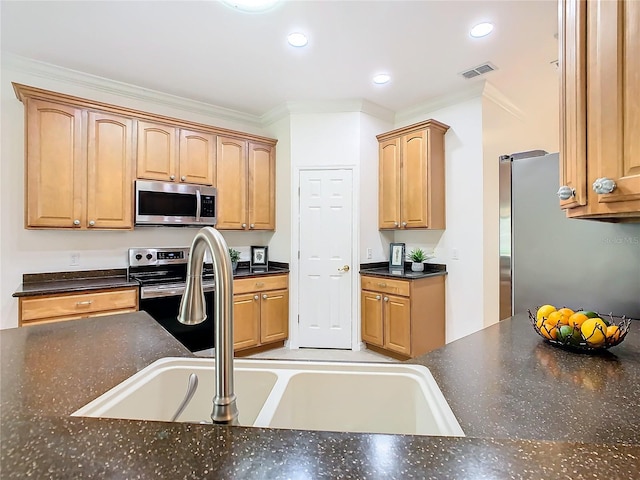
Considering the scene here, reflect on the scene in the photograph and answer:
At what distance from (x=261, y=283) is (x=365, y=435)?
304 centimetres

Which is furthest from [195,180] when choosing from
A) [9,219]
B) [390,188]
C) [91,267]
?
[390,188]

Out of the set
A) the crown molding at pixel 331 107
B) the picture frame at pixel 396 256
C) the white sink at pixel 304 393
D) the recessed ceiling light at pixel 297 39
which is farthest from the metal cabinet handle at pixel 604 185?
the crown molding at pixel 331 107

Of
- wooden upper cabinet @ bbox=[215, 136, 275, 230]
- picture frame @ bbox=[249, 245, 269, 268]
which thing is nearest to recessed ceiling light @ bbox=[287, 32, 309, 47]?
wooden upper cabinet @ bbox=[215, 136, 275, 230]

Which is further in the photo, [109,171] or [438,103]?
[438,103]

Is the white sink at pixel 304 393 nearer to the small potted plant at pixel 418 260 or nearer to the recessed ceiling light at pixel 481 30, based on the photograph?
the recessed ceiling light at pixel 481 30

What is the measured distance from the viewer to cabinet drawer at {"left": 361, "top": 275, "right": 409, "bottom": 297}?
3.18 meters

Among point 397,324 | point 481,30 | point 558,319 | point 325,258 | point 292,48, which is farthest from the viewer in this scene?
point 325,258

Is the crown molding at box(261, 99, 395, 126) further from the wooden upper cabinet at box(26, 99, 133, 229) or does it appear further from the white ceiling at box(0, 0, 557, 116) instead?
the wooden upper cabinet at box(26, 99, 133, 229)

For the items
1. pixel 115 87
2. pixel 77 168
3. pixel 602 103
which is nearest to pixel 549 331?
pixel 602 103

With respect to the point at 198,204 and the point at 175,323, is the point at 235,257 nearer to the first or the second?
the point at 198,204

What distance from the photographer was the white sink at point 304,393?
0.89 m

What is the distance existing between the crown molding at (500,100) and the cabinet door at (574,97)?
2538 mm

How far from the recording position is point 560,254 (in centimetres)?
214

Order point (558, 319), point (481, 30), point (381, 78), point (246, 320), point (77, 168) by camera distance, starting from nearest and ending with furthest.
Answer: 1. point (558, 319)
2. point (481, 30)
3. point (77, 168)
4. point (381, 78)
5. point (246, 320)
